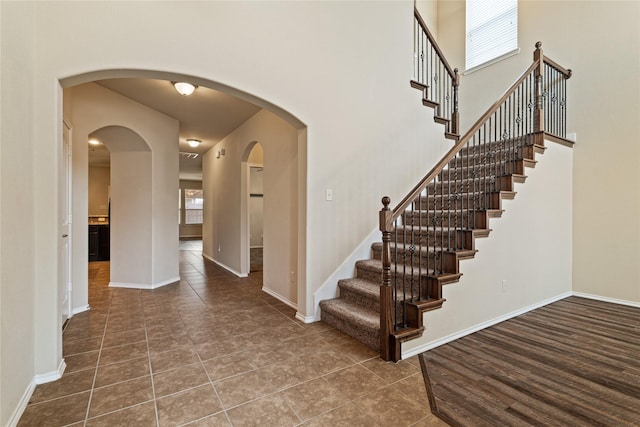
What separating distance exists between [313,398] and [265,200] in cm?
312

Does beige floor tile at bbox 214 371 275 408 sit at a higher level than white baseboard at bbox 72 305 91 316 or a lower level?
lower

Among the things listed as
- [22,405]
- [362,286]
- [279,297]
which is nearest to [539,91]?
[362,286]

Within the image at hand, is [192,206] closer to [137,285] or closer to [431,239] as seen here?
[137,285]

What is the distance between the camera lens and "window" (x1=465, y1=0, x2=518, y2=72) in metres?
4.96

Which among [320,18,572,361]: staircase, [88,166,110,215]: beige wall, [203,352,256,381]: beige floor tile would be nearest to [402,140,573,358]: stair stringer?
[320,18,572,361]: staircase

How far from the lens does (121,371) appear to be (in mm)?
2232

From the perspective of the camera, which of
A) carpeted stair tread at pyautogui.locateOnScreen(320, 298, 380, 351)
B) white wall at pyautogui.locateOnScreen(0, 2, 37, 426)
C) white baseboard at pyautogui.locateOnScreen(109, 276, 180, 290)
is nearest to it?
white wall at pyautogui.locateOnScreen(0, 2, 37, 426)

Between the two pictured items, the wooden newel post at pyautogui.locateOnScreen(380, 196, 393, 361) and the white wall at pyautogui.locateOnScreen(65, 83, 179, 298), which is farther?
the white wall at pyautogui.locateOnScreen(65, 83, 179, 298)

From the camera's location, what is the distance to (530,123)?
13.4 ft

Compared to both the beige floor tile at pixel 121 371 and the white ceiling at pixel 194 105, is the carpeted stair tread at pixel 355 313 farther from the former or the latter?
the white ceiling at pixel 194 105

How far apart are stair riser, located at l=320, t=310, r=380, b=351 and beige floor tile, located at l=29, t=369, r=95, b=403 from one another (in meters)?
1.96

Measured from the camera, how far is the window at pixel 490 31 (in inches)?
195

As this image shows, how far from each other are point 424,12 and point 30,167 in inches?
260

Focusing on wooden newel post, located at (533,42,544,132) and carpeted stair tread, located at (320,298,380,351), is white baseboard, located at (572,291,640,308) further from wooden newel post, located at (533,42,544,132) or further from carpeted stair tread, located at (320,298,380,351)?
carpeted stair tread, located at (320,298,380,351)
